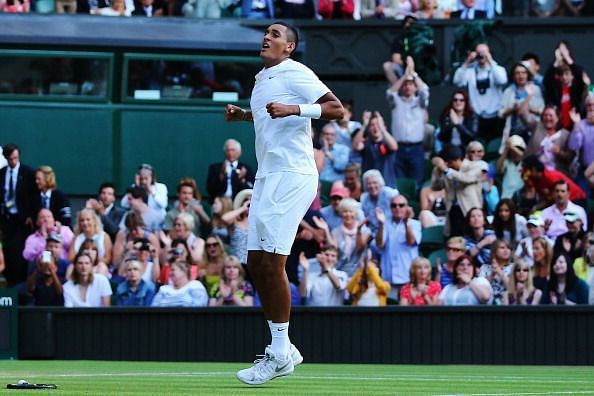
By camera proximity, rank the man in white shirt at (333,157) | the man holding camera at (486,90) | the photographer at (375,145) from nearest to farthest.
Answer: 1. the photographer at (375,145)
2. the man in white shirt at (333,157)
3. the man holding camera at (486,90)

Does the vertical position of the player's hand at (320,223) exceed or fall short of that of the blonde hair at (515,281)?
it exceeds it

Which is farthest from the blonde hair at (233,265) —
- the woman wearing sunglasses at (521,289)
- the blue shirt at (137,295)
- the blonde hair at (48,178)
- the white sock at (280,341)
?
the white sock at (280,341)

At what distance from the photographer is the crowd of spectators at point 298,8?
20.8 m

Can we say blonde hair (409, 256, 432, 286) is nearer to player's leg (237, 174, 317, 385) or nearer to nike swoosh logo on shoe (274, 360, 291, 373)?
player's leg (237, 174, 317, 385)

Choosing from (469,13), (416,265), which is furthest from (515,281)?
(469,13)

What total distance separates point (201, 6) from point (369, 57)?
7.88 feet

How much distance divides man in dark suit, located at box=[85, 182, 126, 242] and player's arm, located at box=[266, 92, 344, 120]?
8.05m

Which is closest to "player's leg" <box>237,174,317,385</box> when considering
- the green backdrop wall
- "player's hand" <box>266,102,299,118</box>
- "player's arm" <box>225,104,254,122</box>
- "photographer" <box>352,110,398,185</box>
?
"player's arm" <box>225,104,254,122</box>

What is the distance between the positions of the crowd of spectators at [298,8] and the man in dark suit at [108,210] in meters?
4.13

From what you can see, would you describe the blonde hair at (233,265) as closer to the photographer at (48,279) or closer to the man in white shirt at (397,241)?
the man in white shirt at (397,241)

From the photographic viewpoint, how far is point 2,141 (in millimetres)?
19469

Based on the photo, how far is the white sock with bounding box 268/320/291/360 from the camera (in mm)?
9023

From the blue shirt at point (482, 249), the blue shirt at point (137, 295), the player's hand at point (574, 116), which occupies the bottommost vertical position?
the blue shirt at point (137, 295)

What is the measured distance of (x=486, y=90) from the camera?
734 inches
